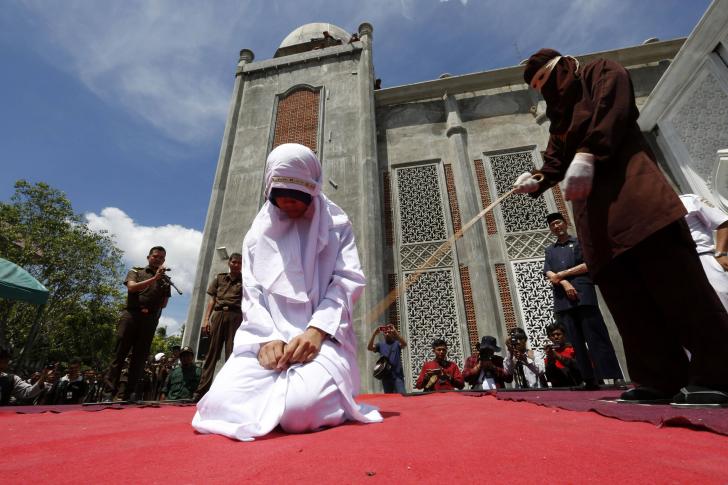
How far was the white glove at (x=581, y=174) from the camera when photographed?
61.3 inches

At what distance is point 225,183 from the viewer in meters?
8.58

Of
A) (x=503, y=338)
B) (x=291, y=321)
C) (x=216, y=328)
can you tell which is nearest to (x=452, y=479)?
(x=291, y=321)

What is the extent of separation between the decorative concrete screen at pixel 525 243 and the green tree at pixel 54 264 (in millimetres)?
15086

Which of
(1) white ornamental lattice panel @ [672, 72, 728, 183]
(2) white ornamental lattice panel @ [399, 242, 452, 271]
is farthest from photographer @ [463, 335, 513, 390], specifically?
(1) white ornamental lattice panel @ [672, 72, 728, 183]

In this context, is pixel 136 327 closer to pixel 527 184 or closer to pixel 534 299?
pixel 527 184

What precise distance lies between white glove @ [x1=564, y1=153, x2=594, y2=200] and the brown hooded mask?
33cm

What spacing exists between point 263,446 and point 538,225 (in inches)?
299

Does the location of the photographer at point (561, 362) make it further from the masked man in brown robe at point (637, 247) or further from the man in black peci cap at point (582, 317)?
the masked man in brown robe at point (637, 247)

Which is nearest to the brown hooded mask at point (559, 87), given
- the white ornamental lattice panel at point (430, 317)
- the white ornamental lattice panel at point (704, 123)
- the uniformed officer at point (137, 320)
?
the uniformed officer at point (137, 320)

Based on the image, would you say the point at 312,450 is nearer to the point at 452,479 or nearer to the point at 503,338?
the point at 452,479

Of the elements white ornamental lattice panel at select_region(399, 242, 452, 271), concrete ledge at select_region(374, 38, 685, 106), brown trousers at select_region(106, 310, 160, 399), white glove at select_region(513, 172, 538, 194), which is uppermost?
concrete ledge at select_region(374, 38, 685, 106)

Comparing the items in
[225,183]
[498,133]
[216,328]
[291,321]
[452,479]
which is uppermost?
[498,133]

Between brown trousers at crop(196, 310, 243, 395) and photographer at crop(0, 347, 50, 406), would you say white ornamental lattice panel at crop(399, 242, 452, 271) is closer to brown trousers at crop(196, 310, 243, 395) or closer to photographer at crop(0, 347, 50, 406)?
brown trousers at crop(196, 310, 243, 395)

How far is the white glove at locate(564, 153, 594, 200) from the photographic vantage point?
156cm
